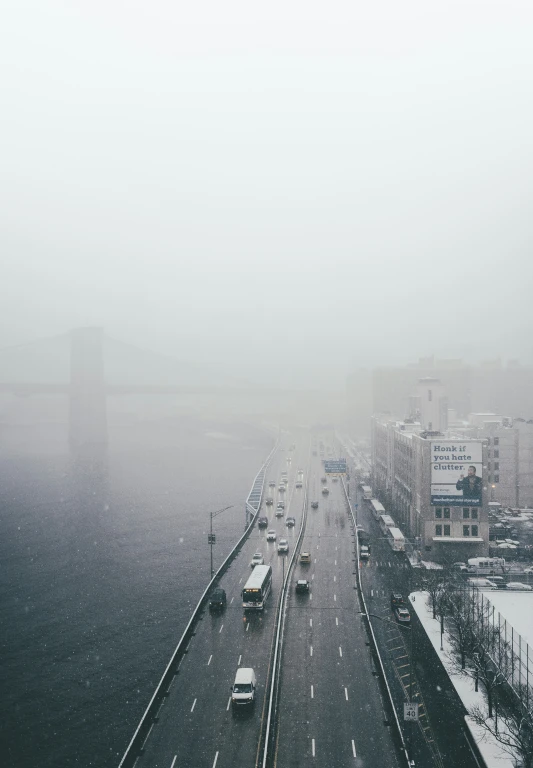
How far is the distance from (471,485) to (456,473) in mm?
953

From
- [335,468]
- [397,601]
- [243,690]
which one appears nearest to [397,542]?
[397,601]

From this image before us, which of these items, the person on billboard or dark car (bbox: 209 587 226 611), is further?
the person on billboard

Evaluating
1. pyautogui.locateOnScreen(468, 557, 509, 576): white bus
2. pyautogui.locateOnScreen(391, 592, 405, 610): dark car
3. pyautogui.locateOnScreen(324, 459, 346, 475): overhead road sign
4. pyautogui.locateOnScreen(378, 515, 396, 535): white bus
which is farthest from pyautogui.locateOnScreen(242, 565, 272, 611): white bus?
pyautogui.locateOnScreen(324, 459, 346, 475): overhead road sign

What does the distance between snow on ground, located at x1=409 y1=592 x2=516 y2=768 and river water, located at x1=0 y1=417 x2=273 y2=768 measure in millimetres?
9293

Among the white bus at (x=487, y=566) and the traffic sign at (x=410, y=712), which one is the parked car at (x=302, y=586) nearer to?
the white bus at (x=487, y=566)

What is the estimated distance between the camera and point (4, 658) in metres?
21.6

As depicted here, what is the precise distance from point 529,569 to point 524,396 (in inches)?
4023

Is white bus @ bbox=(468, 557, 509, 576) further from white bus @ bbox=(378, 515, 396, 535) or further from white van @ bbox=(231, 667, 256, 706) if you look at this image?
white van @ bbox=(231, 667, 256, 706)

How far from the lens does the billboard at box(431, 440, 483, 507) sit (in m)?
30.6

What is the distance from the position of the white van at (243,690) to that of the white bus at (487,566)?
52.8 feet

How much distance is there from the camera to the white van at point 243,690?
15.0 m

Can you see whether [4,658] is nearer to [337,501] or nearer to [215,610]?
[215,610]

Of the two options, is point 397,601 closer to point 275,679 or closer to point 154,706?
point 275,679

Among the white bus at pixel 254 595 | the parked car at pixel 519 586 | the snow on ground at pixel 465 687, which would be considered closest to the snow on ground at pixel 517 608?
the snow on ground at pixel 465 687
